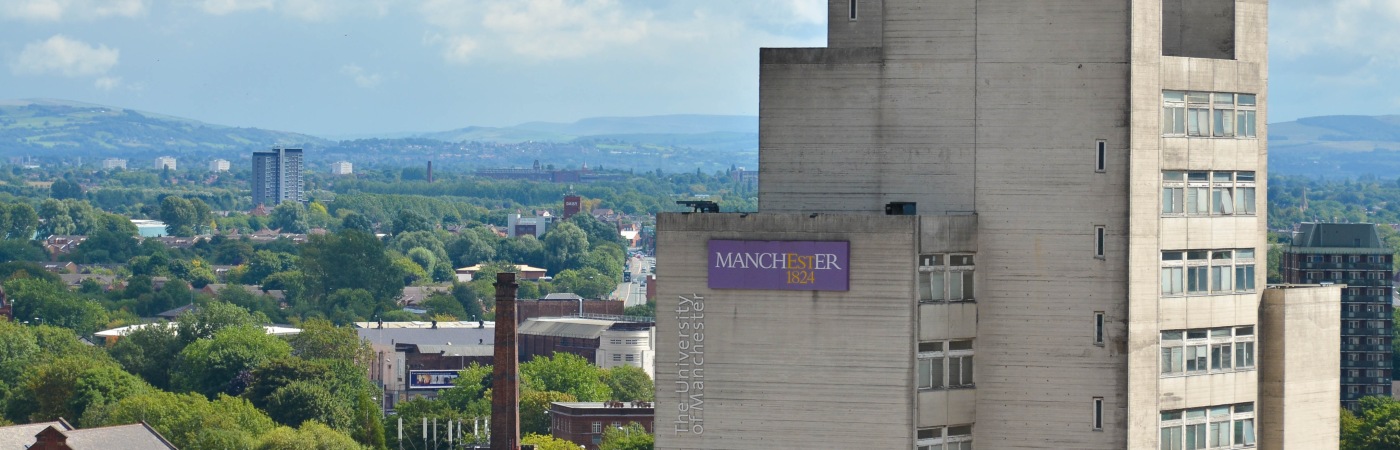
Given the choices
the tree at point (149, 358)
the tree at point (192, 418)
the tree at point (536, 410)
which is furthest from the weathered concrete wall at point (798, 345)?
the tree at point (149, 358)

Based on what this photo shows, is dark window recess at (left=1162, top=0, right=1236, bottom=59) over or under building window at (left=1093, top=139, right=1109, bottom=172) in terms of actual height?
over

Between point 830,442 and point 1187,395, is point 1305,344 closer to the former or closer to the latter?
point 1187,395

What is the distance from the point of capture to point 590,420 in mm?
155750

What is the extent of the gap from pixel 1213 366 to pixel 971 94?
7316 millimetres

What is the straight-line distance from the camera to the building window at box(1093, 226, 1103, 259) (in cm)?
5003

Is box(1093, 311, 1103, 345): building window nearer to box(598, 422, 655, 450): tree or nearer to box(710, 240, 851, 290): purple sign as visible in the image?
box(710, 240, 851, 290): purple sign

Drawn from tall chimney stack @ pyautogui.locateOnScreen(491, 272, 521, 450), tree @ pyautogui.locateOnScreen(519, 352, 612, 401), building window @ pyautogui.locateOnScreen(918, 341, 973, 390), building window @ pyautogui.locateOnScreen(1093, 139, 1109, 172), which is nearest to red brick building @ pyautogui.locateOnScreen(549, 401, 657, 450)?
tree @ pyautogui.locateOnScreen(519, 352, 612, 401)

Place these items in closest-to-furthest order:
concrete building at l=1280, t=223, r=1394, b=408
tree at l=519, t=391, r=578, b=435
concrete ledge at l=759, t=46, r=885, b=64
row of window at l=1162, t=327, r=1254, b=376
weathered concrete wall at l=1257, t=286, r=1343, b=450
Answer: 1. row of window at l=1162, t=327, r=1254, b=376
2. concrete ledge at l=759, t=46, r=885, b=64
3. weathered concrete wall at l=1257, t=286, r=1343, b=450
4. tree at l=519, t=391, r=578, b=435
5. concrete building at l=1280, t=223, r=1394, b=408

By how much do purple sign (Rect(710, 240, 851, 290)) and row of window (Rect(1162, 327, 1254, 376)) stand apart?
21.0ft

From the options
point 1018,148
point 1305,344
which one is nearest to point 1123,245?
point 1018,148

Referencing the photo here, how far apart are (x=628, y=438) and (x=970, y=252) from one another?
302 feet

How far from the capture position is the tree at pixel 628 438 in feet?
442

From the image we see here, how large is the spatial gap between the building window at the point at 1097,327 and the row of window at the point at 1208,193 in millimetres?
2451

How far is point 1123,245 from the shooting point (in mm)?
49938
